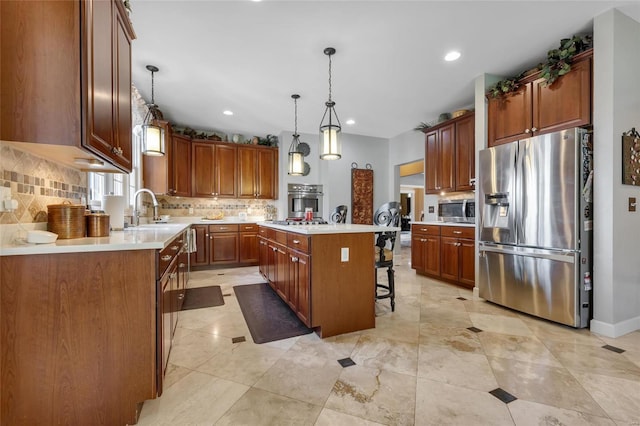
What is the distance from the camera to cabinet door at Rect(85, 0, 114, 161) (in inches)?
52.2

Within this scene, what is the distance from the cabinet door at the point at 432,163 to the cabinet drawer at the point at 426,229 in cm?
65

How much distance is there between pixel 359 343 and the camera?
2232 mm

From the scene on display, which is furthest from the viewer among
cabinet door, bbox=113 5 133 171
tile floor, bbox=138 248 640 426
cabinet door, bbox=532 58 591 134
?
cabinet door, bbox=532 58 591 134

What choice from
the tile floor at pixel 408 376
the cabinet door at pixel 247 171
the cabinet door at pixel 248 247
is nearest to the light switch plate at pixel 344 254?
the tile floor at pixel 408 376

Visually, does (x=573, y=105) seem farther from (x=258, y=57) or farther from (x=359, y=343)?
(x=258, y=57)

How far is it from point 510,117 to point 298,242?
9.10ft

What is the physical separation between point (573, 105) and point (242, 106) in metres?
4.06

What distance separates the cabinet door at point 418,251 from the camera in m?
4.40

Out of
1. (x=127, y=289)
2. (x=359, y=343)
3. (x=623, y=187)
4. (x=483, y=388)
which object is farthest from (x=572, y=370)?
(x=127, y=289)

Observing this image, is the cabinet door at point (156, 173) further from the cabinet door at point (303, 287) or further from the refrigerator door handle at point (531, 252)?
the refrigerator door handle at point (531, 252)

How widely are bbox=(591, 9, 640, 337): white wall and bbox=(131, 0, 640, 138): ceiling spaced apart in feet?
0.80

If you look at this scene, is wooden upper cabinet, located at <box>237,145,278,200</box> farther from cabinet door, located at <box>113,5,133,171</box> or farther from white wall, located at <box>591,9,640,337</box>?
white wall, located at <box>591,9,640,337</box>

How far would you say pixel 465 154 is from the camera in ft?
12.9

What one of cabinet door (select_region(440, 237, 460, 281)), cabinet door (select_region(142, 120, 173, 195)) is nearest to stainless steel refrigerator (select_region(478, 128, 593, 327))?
cabinet door (select_region(440, 237, 460, 281))
